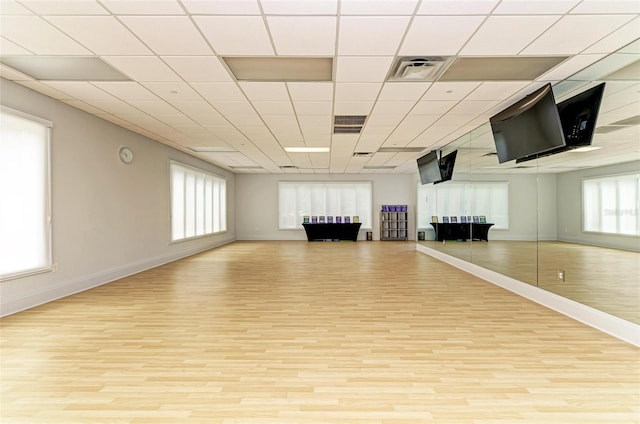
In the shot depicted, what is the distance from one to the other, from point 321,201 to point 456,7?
12.2m

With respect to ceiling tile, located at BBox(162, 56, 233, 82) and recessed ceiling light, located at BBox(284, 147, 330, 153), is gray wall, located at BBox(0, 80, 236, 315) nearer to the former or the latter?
ceiling tile, located at BBox(162, 56, 233, 82)

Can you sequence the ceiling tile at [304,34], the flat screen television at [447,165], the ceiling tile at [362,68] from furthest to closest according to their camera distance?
the flat screen television at [447,165] → the ceiling tile at [362,68] → the ceiling tile at [304,34]

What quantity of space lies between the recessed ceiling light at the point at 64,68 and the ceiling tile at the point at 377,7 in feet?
9.40

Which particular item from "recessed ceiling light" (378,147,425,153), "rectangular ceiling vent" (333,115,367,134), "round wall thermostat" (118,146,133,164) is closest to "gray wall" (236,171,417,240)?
"recessed ceiling light" (378,147,425,153)

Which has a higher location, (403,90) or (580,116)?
(403,90)

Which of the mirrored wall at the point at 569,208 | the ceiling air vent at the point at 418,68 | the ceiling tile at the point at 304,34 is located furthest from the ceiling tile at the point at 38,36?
the mirrored wall at the point at 569,208

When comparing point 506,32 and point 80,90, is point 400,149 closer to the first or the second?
point 506,32

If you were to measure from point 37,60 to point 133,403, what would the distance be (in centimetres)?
384

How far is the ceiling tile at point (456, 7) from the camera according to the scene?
2.65 metres

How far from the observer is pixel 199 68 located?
3.88 m

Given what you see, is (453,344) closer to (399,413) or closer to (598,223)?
(399,413)

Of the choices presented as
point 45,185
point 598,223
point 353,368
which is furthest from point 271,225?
point 353,368

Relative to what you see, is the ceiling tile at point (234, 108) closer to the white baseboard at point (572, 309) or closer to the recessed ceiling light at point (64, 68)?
the recessed ceiling light at point (64, 68)

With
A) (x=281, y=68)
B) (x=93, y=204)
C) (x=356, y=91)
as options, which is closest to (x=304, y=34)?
(x=281, y=68)
